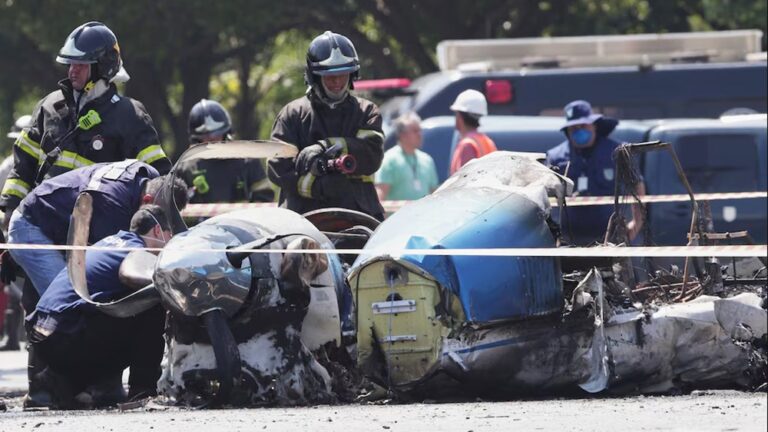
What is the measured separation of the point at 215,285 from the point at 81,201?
114 cm

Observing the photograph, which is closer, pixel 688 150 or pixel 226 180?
pixel 226 180

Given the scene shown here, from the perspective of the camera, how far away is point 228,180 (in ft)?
40.1

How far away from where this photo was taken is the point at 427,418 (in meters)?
7.07

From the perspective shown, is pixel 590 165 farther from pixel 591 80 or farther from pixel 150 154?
pixel 591 80

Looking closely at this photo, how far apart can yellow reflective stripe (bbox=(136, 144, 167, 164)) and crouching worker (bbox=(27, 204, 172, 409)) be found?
100 centimetres

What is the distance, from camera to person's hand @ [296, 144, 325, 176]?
9.54 meters

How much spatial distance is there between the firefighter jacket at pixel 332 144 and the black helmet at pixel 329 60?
10cm

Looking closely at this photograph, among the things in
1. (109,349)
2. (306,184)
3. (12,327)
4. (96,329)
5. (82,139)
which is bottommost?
(12,327)

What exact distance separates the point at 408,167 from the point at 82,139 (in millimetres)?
4261

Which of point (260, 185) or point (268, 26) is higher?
point (268, 26)

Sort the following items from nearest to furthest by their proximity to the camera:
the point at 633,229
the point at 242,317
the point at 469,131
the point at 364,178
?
the point at 242,317 → the point at 364,178 → the point at 633,229 → the point at 469,131

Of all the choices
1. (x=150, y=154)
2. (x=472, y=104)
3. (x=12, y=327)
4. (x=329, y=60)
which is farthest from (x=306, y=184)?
(x=12, y=327)

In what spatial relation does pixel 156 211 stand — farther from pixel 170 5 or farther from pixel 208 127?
pixel 170 5

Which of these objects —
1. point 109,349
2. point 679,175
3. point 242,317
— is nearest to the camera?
point 242,317
